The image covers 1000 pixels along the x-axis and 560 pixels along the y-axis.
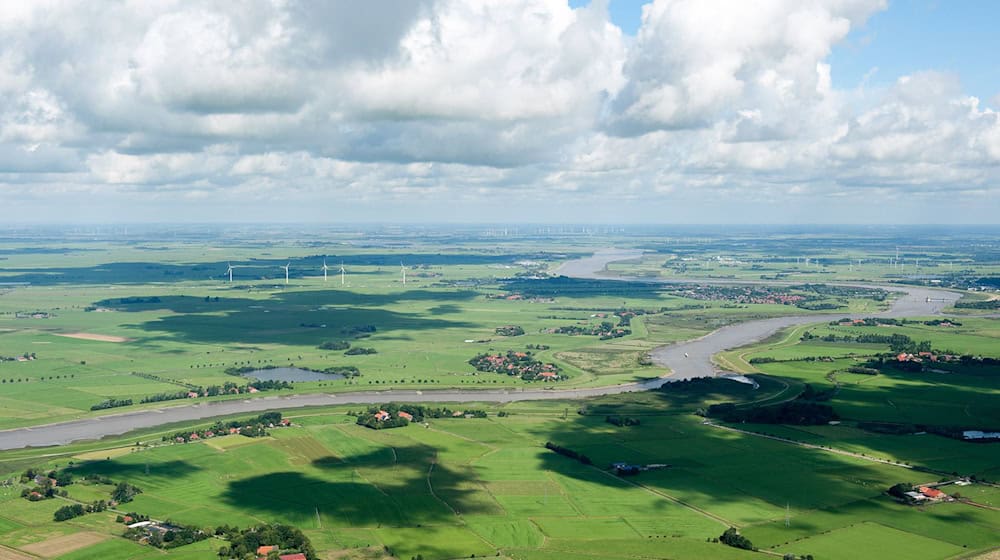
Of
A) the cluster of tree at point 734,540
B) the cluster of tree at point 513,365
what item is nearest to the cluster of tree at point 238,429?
the cluster of tree at point 513,365

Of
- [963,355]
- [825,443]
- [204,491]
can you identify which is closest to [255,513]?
[204,491]

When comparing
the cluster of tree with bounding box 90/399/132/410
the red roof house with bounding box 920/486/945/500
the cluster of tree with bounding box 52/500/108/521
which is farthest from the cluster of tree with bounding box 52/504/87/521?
the red roof house with bounding box 920/486/945/500

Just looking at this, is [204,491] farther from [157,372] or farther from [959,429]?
[959,429]

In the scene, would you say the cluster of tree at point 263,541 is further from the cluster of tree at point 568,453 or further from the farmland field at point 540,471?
the cluster of tree at point 568,453

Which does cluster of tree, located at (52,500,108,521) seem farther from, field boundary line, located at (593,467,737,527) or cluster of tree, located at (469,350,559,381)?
cluster of tree, located at (469,350,559,381)

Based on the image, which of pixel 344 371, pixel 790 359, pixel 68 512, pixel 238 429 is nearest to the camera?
pixel 68 512

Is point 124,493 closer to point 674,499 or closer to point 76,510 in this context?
point 76,510

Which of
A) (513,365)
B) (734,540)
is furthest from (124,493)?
(513,365)
